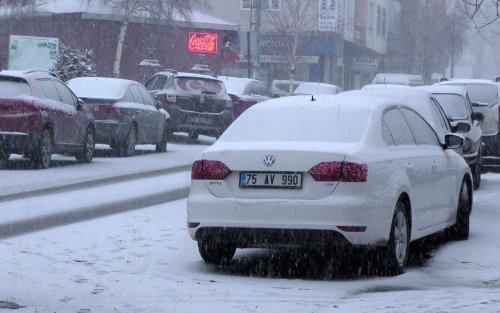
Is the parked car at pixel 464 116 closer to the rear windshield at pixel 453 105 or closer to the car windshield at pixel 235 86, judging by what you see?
the rear windshield at pixel 453 105

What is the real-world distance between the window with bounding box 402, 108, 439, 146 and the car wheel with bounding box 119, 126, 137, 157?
1322 centimetres

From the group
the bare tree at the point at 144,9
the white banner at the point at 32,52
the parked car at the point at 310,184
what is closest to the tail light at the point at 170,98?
the white banner at the point at 32,52

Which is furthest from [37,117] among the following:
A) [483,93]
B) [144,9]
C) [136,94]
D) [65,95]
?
[144,9]

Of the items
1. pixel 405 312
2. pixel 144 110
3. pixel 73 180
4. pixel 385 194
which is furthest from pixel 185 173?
pixel 405 312

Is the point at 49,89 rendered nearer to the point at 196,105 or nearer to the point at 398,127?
the point at 196,105

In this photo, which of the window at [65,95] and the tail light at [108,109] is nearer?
the window at [65,95]

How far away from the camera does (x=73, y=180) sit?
18797 millimetres

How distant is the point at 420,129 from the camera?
1177 cm

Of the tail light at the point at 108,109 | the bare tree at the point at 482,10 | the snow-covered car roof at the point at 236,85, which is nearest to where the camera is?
the bare tree at the point at 482,10

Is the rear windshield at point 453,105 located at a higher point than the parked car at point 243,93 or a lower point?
higher

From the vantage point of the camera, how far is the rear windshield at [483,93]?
2334 centimetres

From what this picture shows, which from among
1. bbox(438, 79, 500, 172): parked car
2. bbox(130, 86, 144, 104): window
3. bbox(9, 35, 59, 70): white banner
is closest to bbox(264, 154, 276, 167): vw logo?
bbox(438, 79, 500, 172): parked car

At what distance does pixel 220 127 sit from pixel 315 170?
20504 mm

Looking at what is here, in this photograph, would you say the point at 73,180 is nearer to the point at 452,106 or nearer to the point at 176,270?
the point at 452,106
